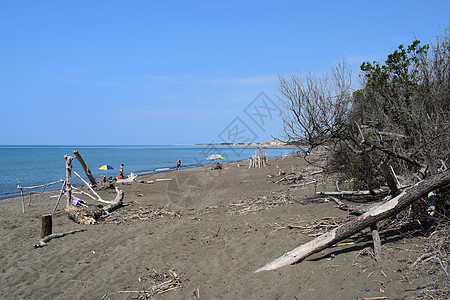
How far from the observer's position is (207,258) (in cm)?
668

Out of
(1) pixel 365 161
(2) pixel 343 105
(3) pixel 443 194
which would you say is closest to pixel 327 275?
(3) pixel 443 194

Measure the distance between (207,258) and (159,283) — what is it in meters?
1.20

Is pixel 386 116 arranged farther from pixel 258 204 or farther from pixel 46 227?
pixel 46 227

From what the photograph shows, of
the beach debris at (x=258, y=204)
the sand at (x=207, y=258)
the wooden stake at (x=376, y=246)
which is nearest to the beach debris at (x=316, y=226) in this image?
the sand at (x=207, y=258)

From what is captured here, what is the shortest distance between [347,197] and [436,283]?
5109 mm

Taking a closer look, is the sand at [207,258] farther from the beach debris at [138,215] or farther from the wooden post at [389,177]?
the wooden post at [389,177]

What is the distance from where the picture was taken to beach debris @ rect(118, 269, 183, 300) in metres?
5.47

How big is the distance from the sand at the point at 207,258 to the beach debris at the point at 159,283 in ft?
0.19

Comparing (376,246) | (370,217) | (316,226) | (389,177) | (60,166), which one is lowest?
(60,166)

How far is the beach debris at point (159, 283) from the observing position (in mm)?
5473

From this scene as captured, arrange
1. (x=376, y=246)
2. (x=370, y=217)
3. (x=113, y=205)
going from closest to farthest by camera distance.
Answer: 1. (x=376, y=246)
2. (x=370, y=217)
3. (x=113, y=205)

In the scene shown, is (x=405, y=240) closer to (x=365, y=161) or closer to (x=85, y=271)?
Result: (x=365, y=161)

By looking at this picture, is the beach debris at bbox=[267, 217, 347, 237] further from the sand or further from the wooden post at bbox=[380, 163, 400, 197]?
the wooden post at bbox=[380, 163, 400, 197]

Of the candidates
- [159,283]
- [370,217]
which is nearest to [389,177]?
[370,217]
